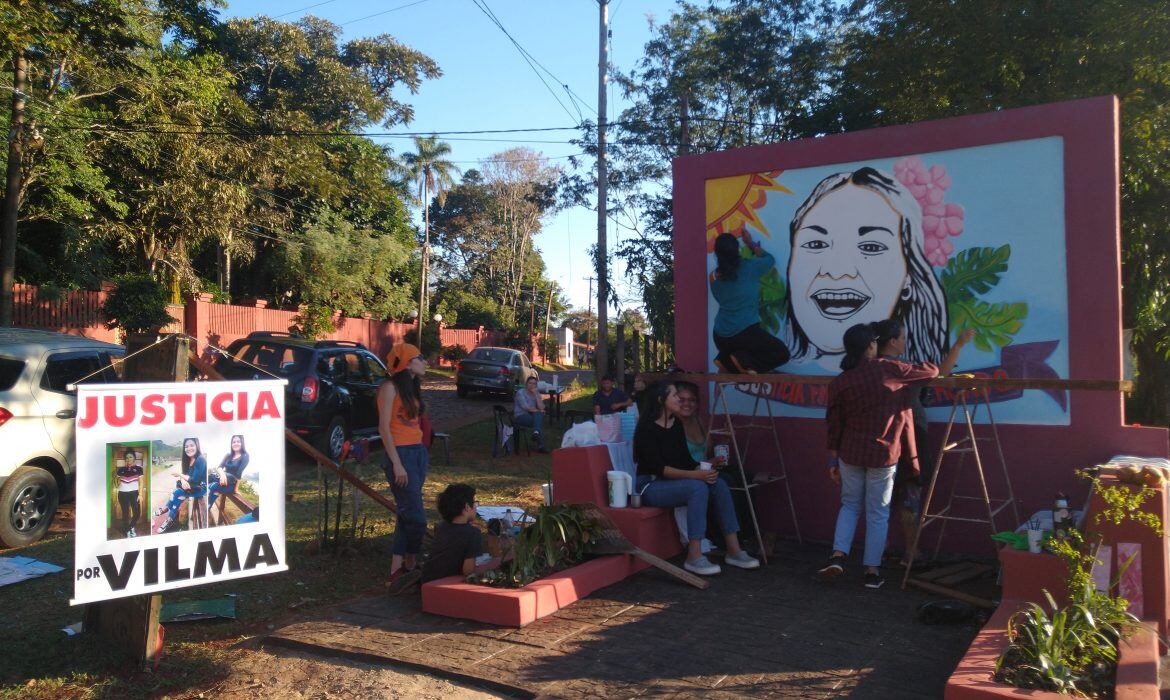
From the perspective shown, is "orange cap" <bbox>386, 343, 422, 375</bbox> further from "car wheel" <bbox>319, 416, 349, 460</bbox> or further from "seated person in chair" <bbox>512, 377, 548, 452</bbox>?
"seated person in chair" <bbox>512, 377, 548, 452</bbox>

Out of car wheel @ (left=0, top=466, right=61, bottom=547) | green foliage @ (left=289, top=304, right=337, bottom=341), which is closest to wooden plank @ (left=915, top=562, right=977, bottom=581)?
car wheel @ (left=0, top=466, right=61, bottom=547)

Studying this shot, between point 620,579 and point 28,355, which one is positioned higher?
point 28,355

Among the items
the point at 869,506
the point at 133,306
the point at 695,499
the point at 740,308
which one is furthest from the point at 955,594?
the point at 133,306

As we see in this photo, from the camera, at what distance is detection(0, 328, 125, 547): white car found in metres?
7.03

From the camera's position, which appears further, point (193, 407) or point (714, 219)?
point (714, 219)

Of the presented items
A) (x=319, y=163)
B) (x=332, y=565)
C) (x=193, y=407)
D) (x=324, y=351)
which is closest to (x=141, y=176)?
(x=319, y=163)

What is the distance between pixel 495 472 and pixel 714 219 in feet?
18.0

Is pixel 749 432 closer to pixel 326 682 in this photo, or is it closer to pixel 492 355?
pixel 326 682

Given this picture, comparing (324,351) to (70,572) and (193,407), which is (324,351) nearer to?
(70,572)

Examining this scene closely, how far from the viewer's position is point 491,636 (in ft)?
16.2

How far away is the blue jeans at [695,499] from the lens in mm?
6230

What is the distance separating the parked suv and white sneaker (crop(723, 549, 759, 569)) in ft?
57.9

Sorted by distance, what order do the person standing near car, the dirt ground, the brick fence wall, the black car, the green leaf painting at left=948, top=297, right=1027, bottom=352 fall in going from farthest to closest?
the brick fence wall < the black car < the green leaf painting at left=948, top=297, right=1027, bottom=352 < the person standing near car < the dirt ground

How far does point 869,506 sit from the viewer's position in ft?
19.5
